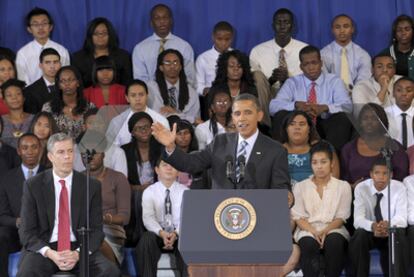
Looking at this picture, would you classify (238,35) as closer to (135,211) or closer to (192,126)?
(192,126)

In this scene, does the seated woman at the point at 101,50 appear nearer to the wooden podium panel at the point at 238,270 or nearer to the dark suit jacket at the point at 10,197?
the dark suit jacket at the point at 10,197

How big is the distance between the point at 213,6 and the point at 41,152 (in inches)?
121

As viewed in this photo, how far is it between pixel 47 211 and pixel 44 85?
2532 millimetres

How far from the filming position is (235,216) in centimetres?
534

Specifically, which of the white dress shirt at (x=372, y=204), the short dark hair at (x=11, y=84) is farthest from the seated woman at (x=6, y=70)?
the white dress shirt at (x=372, y=204)

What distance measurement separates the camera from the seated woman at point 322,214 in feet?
25.6

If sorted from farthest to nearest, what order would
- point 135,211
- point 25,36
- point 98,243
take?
point 25,36 < point 135,211 < point 98,243

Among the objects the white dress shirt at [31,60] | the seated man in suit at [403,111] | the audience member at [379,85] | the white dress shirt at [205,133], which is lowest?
the white dress shirt at [205,133]

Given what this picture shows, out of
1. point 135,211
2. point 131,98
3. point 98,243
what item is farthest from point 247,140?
point 131,98

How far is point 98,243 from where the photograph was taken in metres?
7.37

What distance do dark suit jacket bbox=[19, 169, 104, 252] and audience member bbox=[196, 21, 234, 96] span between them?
2.81 meters

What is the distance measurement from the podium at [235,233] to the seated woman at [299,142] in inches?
122

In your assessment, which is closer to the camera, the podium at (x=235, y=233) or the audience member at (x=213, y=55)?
the podium at (x=235, y=233)

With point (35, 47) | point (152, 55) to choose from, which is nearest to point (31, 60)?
point (35, 47)
